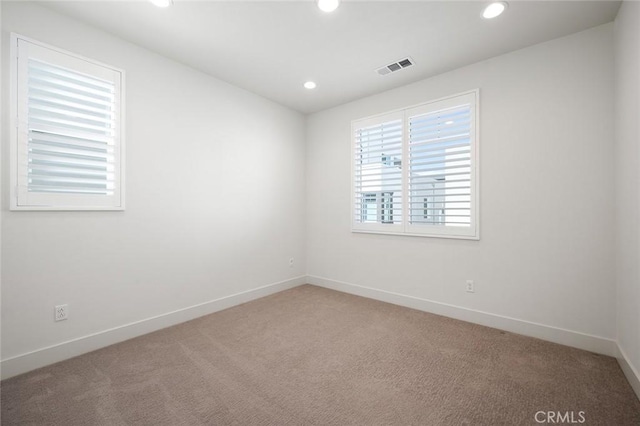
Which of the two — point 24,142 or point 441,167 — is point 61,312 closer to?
point 24,142

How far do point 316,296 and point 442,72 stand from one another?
10.5 ft

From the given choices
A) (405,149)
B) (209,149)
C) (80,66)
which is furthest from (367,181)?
(80,66)

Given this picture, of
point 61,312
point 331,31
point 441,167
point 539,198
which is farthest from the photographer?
point 441,167

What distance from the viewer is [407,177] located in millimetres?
3297

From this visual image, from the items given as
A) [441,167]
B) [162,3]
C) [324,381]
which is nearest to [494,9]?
[441,167]

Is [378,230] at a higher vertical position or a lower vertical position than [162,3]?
lower

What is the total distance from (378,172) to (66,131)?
3.20 metres

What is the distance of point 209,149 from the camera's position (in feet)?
10.3

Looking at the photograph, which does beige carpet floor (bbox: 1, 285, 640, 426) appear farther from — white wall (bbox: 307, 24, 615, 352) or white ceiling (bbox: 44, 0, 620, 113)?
white ceiling (bbox: 44, 0, 620, 113)

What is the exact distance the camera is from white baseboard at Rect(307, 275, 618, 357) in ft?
7.34

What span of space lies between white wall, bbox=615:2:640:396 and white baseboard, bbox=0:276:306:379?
3.55 metres

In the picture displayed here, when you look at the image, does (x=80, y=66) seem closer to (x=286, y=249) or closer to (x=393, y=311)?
(x=286, y=249)

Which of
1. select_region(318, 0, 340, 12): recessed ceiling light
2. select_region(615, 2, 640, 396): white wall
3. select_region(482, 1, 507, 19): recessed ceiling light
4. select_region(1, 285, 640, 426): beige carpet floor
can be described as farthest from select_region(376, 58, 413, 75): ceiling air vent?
select_region(1, 285, 640, 426): beige carpet floor

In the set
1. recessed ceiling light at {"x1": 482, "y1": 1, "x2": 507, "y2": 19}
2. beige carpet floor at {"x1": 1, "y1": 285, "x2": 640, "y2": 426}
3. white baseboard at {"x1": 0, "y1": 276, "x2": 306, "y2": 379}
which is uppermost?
recessed ceiling light at {"x1": 482, "y1": 1, "x2": 507, "y2": 19}
